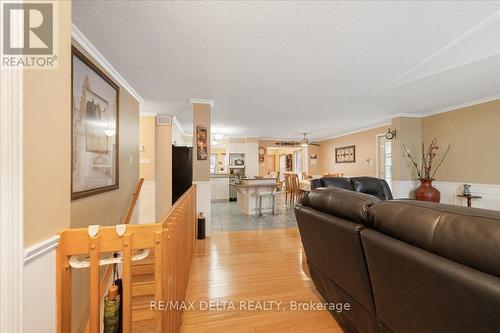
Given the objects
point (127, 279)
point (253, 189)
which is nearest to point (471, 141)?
point (253, 189)

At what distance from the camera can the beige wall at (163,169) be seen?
15.2ft

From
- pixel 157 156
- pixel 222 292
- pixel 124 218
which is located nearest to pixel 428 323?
pixel 222 292

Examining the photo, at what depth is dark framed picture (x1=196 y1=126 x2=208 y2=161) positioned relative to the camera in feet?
12.5

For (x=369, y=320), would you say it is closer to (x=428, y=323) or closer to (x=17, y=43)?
(x=428, y=323)

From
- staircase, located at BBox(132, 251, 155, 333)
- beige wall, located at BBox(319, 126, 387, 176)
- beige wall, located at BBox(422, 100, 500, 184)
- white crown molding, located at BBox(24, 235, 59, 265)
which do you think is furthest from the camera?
beige wall, located at BBox(319, 126, 387, 176)

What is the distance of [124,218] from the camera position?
312cm

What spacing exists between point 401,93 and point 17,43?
4425 mm

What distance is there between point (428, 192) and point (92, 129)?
5.84 m

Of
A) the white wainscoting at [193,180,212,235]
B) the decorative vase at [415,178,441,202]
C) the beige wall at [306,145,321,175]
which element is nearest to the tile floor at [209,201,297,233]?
the white wainscoting at [193,180,212,235]

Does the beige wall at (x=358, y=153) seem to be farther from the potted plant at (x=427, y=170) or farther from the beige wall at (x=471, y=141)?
the beige wall at (x=471, y=141)

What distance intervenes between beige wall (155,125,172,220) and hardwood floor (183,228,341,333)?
66.0 inches

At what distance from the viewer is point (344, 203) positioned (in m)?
1.31

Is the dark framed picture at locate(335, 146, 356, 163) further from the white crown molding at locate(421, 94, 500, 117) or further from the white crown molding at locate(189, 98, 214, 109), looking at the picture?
the white crown molding at locate(189, 98, 214, 109)
